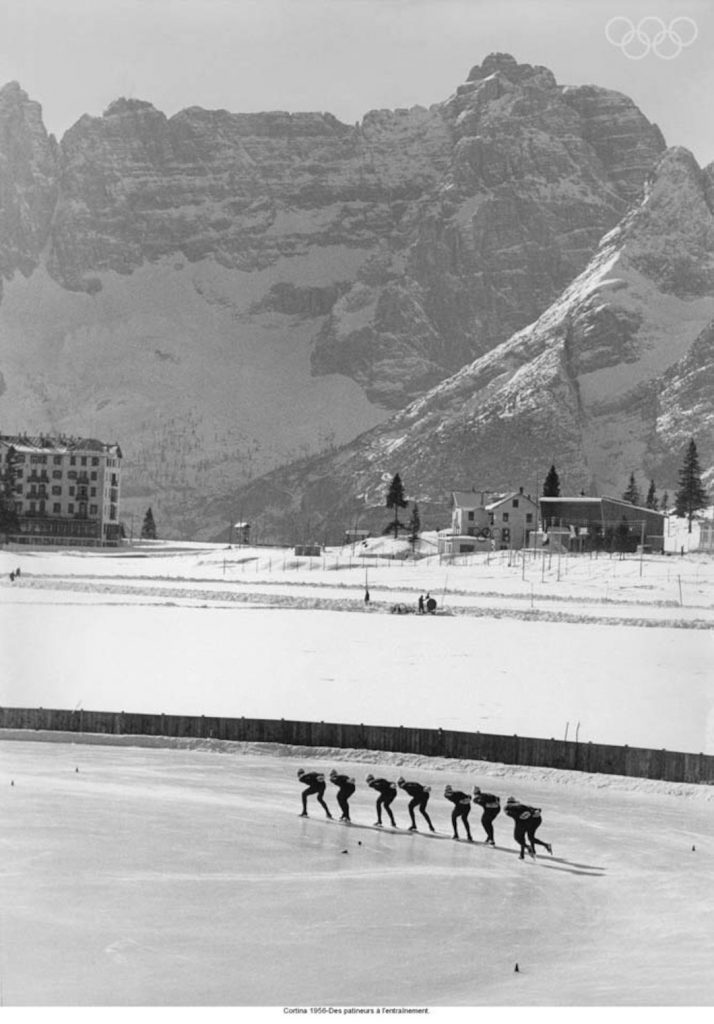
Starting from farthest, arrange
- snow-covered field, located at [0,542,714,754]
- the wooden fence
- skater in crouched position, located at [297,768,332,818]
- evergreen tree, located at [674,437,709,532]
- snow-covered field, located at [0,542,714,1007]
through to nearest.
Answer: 1. evergreen tree, located at [674,437,709,532]
2. snow-covered field, located at [0,542,714,754]
3. the wooden fence
4. skater in crouched position, located at [297,768,332,818]
5. snow-covered field, located at [0,542,714,1007]

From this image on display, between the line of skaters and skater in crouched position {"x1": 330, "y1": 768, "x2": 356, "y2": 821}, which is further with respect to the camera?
skater in crouched position {"x1": 330, "y1": 768, "x2": 356, "y2": 821}

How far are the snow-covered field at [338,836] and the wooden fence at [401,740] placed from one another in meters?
0.52

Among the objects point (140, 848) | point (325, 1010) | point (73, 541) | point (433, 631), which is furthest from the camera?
point (73, 541)

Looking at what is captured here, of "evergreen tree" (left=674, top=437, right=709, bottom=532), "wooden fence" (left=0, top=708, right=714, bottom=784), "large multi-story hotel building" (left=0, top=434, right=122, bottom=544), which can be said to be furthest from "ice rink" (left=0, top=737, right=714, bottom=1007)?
"large multi-story hotel building" (left=0, top=434, right=122, bottom=544)

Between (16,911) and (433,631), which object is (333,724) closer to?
(16,911)

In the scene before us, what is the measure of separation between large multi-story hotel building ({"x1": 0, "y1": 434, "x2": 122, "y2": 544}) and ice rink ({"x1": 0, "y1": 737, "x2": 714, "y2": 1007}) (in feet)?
382

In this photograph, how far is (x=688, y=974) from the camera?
18.9 meters

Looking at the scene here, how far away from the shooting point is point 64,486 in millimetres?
154875

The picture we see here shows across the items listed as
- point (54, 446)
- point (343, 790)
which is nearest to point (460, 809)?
point (343, 790)

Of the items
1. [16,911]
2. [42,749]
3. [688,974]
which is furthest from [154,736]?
[688,974]

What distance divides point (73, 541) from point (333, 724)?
10333 cm

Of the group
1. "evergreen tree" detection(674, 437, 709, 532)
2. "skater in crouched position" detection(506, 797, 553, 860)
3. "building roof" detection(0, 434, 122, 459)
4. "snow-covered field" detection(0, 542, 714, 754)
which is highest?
"building roof" detection(0, 434, 122, 459)

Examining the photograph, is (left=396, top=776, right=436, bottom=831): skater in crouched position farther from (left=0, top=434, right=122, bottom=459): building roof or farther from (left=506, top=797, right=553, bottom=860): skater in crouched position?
(left=0, top=434, right=122, bottom=459): building roof

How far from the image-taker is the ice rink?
58.3ft
